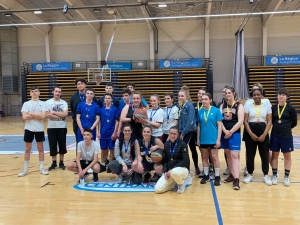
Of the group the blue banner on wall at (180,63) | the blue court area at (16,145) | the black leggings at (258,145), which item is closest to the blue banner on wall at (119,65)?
the blue banner on wall at (180,63)

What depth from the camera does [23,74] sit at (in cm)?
1669

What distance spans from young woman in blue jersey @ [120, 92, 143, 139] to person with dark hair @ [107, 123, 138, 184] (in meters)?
0.12

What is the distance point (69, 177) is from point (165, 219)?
7.33ft

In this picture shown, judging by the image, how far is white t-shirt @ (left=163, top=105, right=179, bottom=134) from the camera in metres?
4.22

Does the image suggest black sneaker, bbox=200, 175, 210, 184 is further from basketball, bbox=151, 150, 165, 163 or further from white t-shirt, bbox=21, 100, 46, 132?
white t-shirt, bbox=21, 100, 46, 132

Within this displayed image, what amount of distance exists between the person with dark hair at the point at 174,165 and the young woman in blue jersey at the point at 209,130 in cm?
37

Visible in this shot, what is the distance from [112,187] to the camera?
155 inches

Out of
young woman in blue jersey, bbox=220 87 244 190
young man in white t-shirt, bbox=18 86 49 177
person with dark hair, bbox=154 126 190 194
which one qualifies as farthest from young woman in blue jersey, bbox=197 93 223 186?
young man in white t-shirt, bbox=18 86 49 177

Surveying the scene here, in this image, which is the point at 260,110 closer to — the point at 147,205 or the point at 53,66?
the point at 147,205

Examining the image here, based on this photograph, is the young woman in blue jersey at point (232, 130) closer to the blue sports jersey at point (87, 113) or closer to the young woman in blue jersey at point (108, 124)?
the young woman in blue jersey at point (108, 124)

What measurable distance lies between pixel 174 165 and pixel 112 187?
0.96 meters

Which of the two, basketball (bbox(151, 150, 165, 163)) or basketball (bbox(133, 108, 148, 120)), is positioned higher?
basketball (bbox(133, 108, 148, 120))

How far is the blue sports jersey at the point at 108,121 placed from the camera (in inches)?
180

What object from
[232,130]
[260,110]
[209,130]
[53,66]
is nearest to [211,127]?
[209,130]
